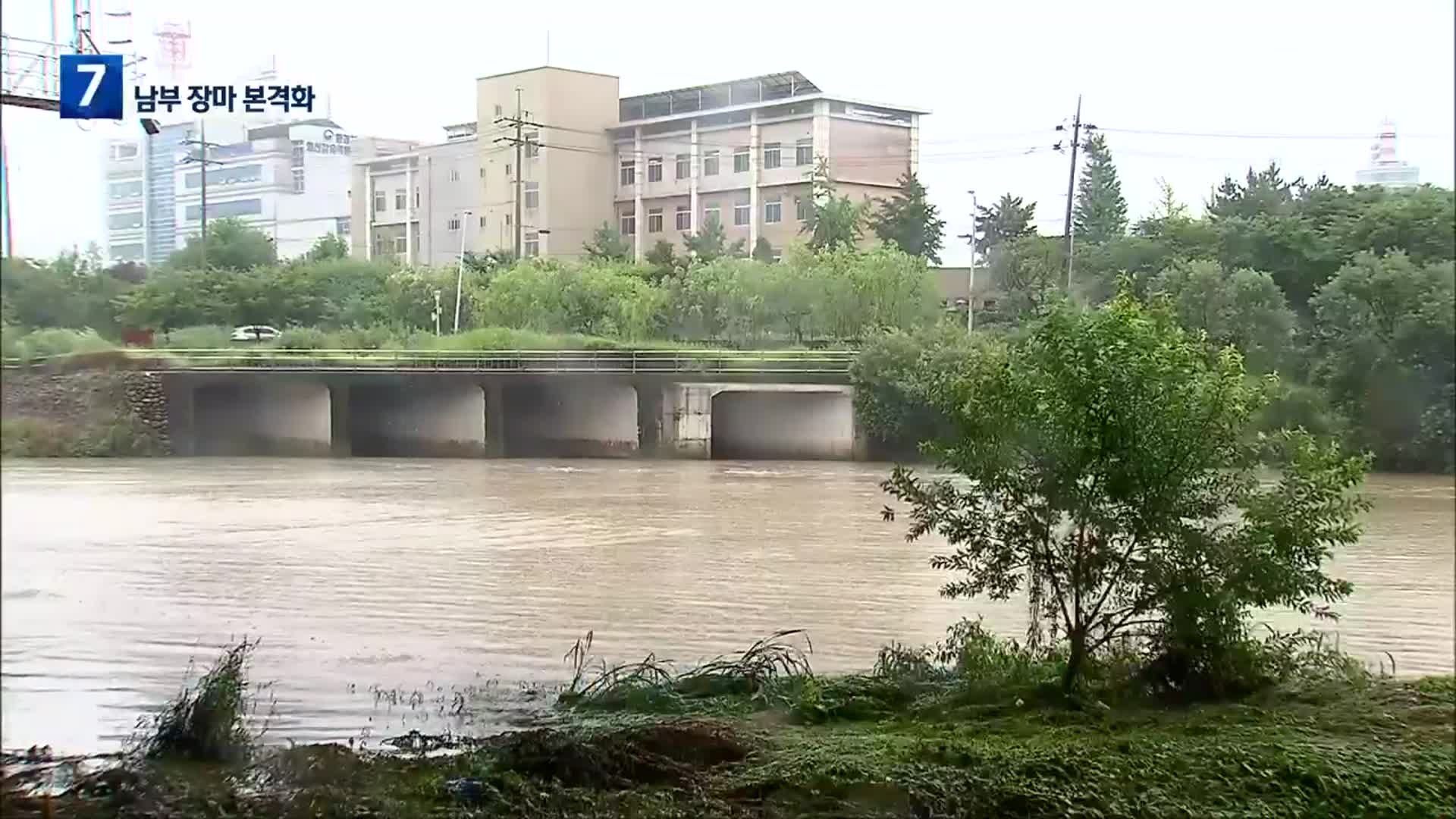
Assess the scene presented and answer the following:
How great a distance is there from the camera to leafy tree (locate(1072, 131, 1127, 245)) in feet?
12.8

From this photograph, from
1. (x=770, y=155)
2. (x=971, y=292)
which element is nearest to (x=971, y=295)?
(x=971, y=292)

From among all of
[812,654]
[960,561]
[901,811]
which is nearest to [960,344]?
[960,561]

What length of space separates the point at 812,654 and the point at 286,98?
191cm

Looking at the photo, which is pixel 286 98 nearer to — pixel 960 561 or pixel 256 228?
pixel 256 228

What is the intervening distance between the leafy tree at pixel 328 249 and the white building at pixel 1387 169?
2.68 meters

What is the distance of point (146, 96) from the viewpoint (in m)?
3.18

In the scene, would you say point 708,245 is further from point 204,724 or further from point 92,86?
point 204,724

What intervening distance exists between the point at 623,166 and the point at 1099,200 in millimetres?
1304

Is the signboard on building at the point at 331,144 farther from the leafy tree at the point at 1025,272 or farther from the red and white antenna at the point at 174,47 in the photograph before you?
the leafy tree at the point at 1025,272

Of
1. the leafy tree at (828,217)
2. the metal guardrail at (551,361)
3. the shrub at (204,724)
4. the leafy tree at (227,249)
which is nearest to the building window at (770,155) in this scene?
the leafy tree at (828,217)

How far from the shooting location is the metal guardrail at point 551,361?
12.4 ft

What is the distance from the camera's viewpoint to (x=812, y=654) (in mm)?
3783

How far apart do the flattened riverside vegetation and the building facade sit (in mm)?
1310

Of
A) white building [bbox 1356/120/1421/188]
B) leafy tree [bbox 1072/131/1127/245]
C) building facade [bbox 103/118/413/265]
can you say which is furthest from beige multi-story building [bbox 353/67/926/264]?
white building [bbox 1356/120/1421/188]
